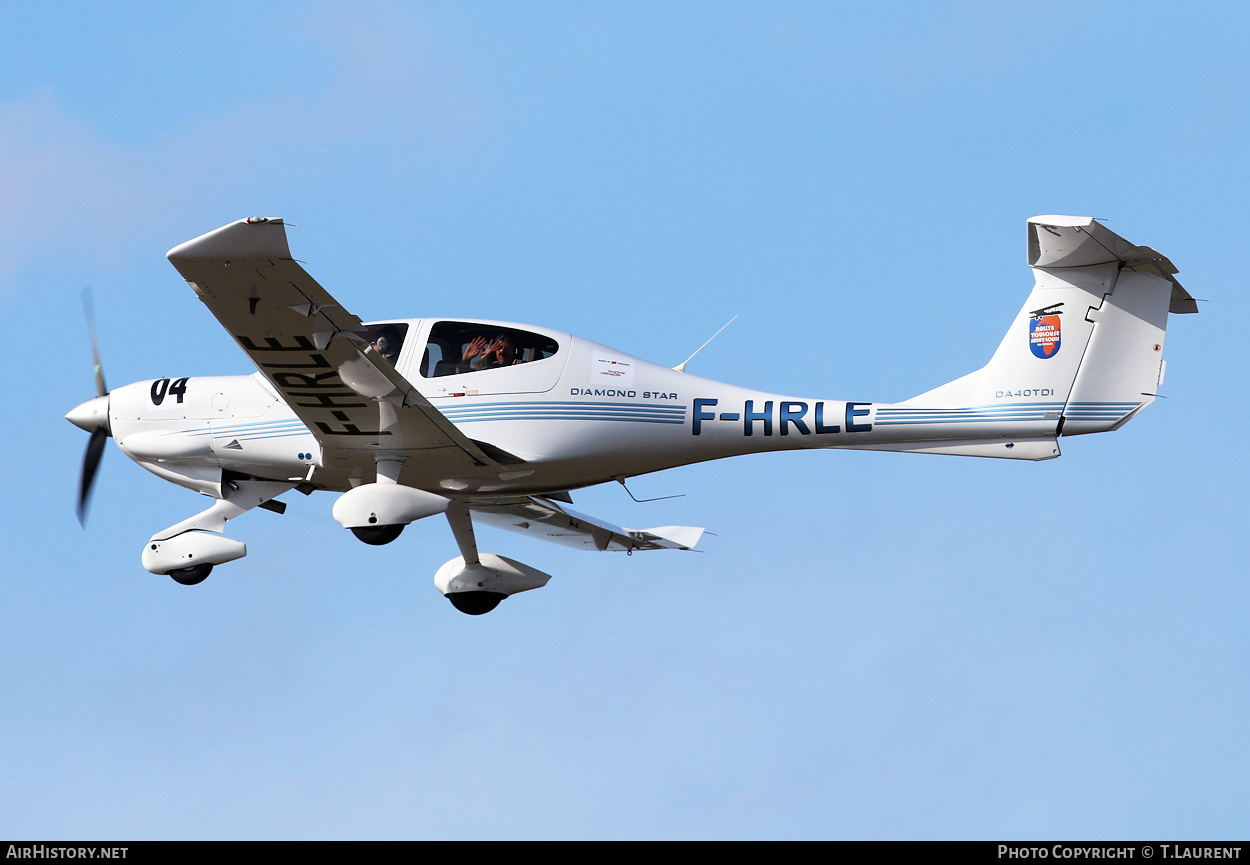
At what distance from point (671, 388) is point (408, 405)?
2629 millimetres

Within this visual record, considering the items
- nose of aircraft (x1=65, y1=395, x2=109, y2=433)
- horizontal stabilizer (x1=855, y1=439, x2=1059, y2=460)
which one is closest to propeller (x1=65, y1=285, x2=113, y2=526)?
nose of aircraft (x1=65, y1=395, x2=109, y2=433)

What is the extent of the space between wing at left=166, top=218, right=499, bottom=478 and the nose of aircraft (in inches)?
140

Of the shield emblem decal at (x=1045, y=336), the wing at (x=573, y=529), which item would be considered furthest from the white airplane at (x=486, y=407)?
the wing at (x=573, y=529)

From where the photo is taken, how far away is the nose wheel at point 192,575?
48.8 ft

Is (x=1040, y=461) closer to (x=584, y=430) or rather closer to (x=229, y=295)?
(x=584, y=430)

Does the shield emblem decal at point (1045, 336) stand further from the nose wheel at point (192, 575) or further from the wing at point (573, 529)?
the nose wheel at point (192, 575)

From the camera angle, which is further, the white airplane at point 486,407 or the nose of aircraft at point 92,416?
the nose of aircraft at point 92,416

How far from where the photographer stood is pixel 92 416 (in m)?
15.7

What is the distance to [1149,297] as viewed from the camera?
12547 mm

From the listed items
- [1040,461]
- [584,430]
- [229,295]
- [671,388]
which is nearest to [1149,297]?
[1040,461]

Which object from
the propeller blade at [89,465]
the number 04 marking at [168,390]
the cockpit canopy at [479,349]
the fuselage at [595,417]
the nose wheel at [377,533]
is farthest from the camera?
the propeller blade at [89,465]

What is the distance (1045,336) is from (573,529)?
668 cm

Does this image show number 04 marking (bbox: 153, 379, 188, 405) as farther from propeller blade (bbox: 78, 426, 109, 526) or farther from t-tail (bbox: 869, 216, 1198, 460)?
t-tail (bbox: 869, 216, 1198, 460)

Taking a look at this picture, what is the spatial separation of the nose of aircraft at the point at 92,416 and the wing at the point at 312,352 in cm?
356
